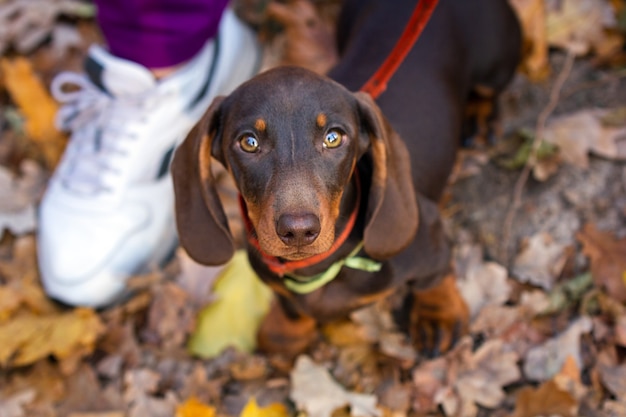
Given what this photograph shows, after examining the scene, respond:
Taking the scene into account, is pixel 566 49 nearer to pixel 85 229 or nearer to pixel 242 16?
pixel 242 16

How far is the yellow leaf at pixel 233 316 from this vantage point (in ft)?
11.4

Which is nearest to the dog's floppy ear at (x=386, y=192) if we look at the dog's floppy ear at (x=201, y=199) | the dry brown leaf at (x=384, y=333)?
the dog's floppy ear at (x=201, y=199)

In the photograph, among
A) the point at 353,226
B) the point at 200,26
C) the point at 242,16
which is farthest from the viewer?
the point at 242,16

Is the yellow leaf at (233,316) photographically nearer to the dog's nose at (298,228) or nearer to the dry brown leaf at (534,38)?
→ the dog's nose at (298,228)

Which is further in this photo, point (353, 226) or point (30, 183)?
point (30, 183)

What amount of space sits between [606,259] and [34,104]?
351 centimetres

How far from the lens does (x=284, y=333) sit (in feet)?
10.8

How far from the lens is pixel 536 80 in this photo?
409 centimetres

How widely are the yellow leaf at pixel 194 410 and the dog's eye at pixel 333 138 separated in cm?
146

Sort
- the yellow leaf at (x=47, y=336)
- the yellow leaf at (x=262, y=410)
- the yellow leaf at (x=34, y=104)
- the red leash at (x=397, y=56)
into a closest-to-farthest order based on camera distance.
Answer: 1. the red leash at (x=397, y=56)
2. the yellow leaf at (x=262, y=410)
3. the yellow leaf at (x=47, y=336)
4. the yellow leaf at (x=34, y=104)

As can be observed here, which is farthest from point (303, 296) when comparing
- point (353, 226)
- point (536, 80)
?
point (536, 80)

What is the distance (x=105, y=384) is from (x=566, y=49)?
3.22 meters

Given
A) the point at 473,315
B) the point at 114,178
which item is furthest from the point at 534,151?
the point at 114,178

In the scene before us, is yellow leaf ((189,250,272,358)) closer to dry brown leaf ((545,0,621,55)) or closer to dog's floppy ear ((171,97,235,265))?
dog's floppy ear ((171,97,235,265))
